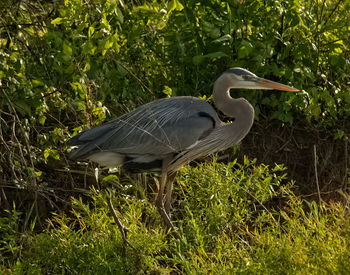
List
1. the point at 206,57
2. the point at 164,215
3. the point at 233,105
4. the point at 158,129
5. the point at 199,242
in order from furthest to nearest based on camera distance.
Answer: the point at 206,57, the point at 233,105, the point at 158,129, the point at 164,215, the point at 199,242

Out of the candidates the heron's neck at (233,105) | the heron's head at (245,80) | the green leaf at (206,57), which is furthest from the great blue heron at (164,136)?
the green leaf at (206,57)

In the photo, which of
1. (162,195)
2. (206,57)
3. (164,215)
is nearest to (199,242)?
(164,215)

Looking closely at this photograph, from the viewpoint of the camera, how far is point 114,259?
427cm

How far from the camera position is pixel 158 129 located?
16.8 feet

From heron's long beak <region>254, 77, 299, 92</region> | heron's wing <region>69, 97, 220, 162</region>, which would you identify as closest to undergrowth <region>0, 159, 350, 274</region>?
heron's wing <region>69, 97, 220, 162</region>

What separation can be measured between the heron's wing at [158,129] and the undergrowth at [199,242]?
25 cm

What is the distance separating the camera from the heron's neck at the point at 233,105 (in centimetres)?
540

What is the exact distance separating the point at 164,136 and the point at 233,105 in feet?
1.95

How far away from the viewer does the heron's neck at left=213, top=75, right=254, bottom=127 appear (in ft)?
17.7

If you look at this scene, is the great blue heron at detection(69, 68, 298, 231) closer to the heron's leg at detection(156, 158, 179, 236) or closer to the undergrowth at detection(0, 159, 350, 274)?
the heron's leg at detection(156, 158, 179, 236)

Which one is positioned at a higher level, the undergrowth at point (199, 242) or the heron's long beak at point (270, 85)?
the heron's long beak at point (270, 85)

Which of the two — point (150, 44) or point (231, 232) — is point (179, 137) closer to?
point (231, 232)

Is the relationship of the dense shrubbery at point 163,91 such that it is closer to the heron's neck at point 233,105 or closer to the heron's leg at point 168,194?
the heron's leg at point 168,194

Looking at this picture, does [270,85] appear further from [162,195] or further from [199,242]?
[199,242]
